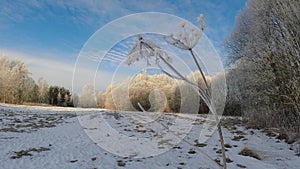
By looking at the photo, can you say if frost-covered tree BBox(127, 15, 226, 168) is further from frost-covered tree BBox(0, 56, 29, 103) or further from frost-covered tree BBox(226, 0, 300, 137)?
frost-covered tree BBox(0, 56, 29, 103)

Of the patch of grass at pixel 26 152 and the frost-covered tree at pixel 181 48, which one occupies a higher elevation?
the frost-covered tree at pixel 181 48

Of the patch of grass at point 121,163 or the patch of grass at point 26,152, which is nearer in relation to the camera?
the patch of grass at point 121,163

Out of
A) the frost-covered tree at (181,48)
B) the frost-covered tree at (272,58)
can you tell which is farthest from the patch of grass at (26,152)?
the frost-covered tree at (272,58)

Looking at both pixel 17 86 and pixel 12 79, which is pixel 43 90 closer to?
pixel 17 86

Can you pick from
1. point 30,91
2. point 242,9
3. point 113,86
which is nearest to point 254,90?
point 242,9

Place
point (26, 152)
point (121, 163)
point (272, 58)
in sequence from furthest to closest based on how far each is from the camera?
1. point (272, 58)
2. point (26, 152)
3. point (121, 163)

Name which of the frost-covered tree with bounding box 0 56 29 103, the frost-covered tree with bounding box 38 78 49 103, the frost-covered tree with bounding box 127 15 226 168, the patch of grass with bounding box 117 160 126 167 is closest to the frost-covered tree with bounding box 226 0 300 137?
the patch of grass with bounding box 117 160 126 167

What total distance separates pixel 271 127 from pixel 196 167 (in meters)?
6.32

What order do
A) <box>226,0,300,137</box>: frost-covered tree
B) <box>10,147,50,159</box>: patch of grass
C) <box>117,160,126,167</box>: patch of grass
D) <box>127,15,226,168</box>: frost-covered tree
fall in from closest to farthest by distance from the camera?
1. <box>127,15,226,168</box>: frost-covered tree
2. <box>117,160,126,167</box>: patch of grass
3. <box>10,147,50,159</box>: patch of grass
4. <box>226,0,300,137</box>: frost-covered tree

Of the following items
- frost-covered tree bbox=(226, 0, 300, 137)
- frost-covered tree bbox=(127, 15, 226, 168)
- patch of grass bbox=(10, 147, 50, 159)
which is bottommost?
patch of grass bbox=(10, 147, 50, 159)

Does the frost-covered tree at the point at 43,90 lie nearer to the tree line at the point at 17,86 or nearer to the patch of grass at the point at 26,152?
the tree line at the point at 17,86

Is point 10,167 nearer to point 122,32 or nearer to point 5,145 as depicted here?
point 5,145

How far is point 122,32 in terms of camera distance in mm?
1976

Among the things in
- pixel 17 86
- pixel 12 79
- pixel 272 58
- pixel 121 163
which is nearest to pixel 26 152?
pixel 121 163
